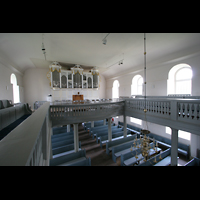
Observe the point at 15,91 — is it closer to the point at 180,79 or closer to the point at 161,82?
the point at 161,82

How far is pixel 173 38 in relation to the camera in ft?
19.9

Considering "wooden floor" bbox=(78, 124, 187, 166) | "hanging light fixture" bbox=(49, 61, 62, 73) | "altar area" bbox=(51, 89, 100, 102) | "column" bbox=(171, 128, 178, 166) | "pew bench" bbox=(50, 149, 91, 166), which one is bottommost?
"wooden floor" bbox=(78, 124, 187, 166)

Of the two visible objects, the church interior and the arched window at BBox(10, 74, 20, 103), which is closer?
the church interior

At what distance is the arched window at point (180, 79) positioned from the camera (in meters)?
7.43

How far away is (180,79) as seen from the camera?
782cm

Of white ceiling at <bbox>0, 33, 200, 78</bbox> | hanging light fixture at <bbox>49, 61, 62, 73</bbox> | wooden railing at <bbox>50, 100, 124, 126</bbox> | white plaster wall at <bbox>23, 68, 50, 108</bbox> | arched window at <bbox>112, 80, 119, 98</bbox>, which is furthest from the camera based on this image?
arched window at <bbox>112, 80, 119, 98</bbox>

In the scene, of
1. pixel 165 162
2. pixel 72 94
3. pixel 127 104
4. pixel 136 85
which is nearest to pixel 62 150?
pixel 127 104

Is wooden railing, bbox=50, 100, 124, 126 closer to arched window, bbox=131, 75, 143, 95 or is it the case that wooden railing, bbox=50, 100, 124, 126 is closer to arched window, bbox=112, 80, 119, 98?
A: arched window, bbox=131, 75, 143, 95

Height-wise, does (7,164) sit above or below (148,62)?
below

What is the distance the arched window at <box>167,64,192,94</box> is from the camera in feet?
24.4

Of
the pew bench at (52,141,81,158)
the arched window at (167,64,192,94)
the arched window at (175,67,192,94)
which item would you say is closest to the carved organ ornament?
the pew bench at (52,141,81,158)

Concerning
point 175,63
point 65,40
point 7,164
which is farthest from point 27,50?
point 175,63
